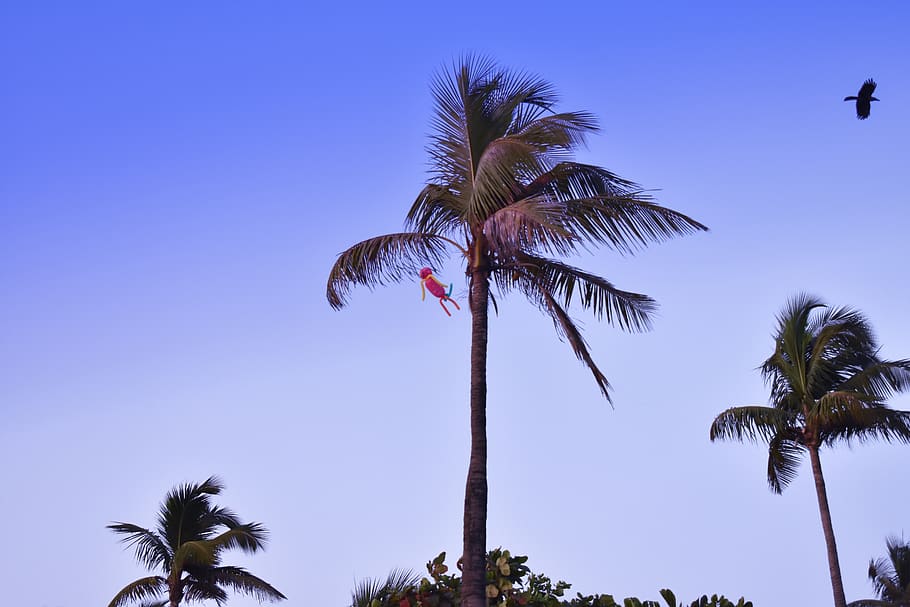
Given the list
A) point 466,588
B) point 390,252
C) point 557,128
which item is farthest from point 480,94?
point 466,588

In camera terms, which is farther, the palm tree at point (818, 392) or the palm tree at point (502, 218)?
the palm tree at point (818, 392)

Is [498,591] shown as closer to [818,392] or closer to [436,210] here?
[436,210]

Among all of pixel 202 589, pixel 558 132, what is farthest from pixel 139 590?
pixel 558 132

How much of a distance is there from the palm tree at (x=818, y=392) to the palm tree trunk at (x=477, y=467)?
1234cm

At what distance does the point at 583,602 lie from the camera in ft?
47.5

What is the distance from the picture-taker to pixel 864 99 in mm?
18656

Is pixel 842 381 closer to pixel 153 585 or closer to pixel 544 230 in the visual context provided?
pixel 544 230

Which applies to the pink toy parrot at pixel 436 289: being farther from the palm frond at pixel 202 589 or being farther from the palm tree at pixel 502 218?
the palm frond at pixel 202 589

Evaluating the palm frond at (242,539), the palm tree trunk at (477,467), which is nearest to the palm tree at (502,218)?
the palm tree trunk at (477,467)

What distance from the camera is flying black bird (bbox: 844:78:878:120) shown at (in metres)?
18.4

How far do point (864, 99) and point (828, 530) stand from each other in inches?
451

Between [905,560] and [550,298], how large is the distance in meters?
24.9

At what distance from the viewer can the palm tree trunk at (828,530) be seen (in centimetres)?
2381

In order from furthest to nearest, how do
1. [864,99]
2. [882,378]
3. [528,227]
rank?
[882,378]
[864,99]
[528,227]
